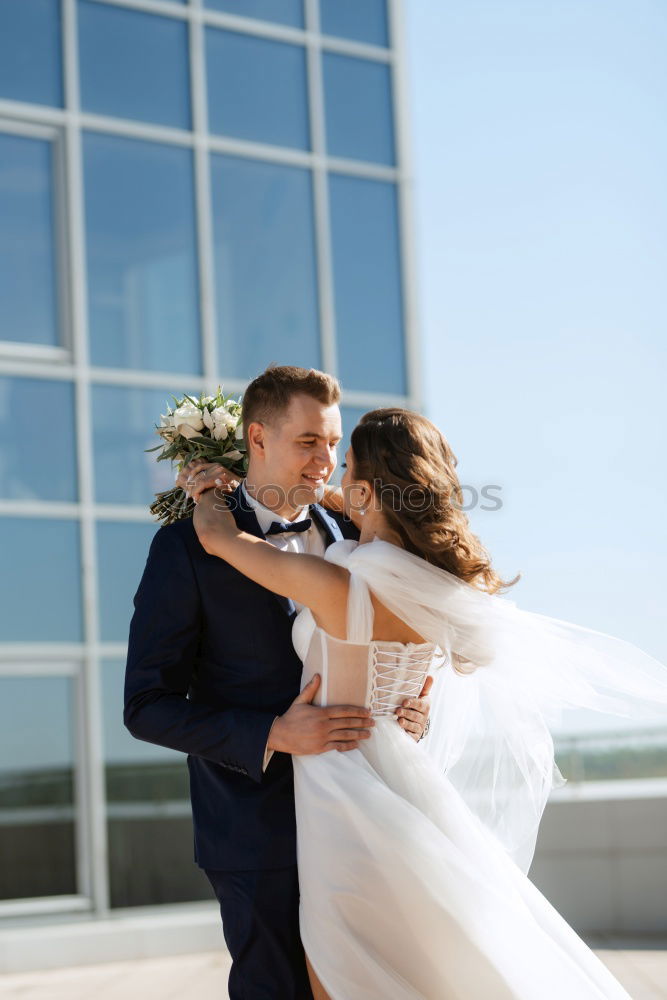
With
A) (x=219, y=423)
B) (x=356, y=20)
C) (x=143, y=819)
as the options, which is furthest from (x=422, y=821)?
(x=356, y=20)

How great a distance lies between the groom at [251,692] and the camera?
2.79 m

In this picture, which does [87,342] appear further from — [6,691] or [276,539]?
[276,539]

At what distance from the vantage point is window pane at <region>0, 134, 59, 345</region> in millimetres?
7617

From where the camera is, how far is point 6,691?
23.7ft

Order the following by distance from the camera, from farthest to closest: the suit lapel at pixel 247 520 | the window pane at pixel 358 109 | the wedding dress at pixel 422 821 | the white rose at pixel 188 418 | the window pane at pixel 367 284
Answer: the window pane at pixel 358 109, the window pane at pixel 367 284, the white rose at pixel 188 418, the suit lapel at pixel 247 520, the wedding dress at pixel 422 821

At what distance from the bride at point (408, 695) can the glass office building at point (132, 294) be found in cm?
469

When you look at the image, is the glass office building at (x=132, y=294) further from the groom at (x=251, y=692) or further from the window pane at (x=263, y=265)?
the groom at (x=251, y=692)

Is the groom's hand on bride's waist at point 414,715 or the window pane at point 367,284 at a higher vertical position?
the window pane at point 367,284

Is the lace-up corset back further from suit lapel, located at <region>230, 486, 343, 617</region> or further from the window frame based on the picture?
the window frame

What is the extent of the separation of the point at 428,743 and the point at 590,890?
4.77 metres

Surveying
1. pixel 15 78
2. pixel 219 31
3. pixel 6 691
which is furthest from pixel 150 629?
pixel 219 31

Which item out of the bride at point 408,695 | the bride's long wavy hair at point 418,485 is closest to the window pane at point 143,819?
the bride at point 408,695

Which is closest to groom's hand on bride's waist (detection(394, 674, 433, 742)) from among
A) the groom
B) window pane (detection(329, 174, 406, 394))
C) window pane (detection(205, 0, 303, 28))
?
the groom

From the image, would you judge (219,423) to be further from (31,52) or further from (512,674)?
(31,52)
